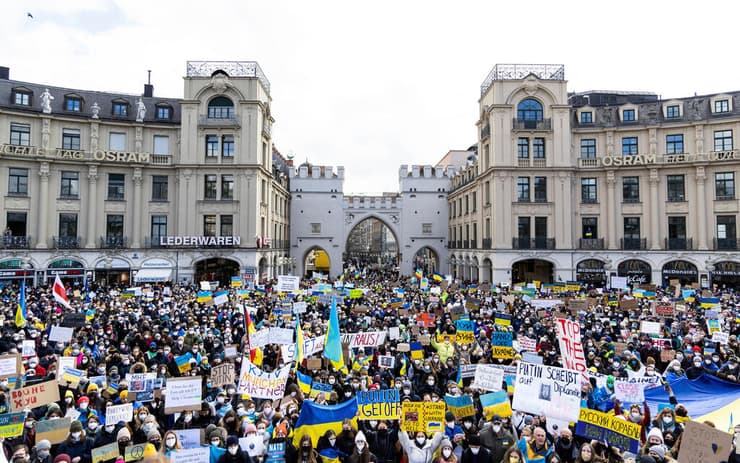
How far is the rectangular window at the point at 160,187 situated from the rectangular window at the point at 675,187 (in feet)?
133

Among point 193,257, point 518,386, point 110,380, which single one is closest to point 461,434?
point 518,386

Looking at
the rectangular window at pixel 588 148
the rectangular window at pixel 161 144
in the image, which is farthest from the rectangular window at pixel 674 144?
the rectangular window at pixel 161 144

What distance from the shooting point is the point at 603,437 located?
771cm

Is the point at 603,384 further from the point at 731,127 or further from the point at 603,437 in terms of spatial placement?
the point at 731,127

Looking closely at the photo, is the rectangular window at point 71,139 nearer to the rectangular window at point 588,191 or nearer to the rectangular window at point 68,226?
the rectangular window at point 68,226

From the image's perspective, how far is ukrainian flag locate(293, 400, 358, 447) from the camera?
834 cm

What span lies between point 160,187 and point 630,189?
38343mm

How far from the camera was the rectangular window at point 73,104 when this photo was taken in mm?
37031

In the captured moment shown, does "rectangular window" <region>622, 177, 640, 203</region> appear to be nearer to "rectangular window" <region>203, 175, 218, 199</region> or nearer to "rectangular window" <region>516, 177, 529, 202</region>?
"rectangular window" <region>516, 177, 529, 202</region>

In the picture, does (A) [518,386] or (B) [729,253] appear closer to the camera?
(A) [518,386]


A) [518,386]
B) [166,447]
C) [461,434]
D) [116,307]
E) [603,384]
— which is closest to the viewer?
[166,447]

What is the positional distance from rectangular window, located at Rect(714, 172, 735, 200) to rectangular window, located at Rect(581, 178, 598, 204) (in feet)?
27.7

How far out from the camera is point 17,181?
34906 millimetres

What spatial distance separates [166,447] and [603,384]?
9080mm
